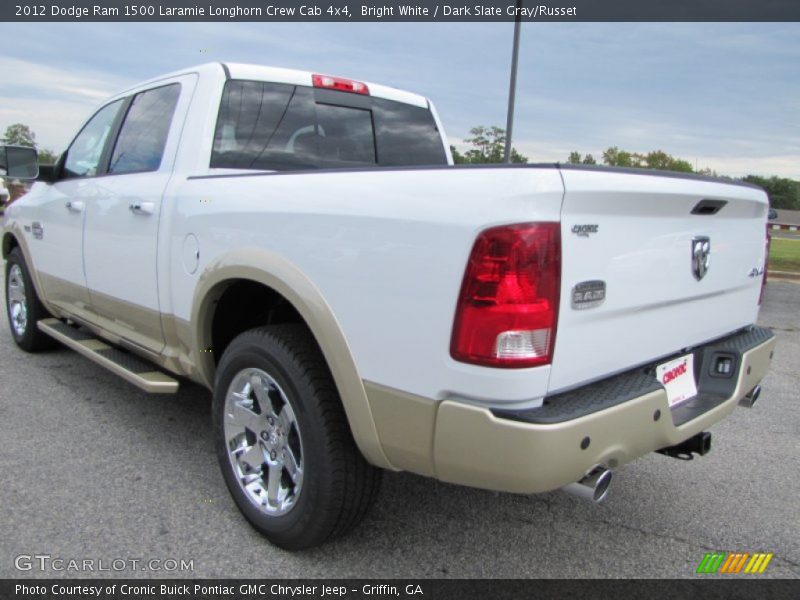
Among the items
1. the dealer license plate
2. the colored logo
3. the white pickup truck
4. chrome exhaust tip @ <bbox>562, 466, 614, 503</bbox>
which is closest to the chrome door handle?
the white pickup truck

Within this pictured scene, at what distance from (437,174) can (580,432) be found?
87cm

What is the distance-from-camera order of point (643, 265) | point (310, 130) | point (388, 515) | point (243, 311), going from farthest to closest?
point (310, 130) < point (243, 311) < point (388, 515) < point (643, 265)

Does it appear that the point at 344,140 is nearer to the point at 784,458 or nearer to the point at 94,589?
the point at 94,589

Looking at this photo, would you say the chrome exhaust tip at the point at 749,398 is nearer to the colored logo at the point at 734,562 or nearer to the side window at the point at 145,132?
the colored logo at the point at 734,562

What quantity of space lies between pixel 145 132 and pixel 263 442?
199cm

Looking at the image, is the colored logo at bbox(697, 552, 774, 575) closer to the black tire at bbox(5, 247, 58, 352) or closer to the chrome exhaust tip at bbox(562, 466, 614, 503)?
the chrome exhaust tip at bbox(562, 466, 614, 503)

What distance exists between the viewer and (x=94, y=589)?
2275 mm

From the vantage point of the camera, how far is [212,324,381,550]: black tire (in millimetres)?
2223

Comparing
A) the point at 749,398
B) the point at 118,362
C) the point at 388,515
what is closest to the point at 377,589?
the point at 388,515

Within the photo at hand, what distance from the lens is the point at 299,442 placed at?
7.86 feet

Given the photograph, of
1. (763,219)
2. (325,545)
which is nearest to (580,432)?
(325,545)

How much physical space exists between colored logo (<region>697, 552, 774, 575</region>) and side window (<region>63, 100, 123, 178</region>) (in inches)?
154

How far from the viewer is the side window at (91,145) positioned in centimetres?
400

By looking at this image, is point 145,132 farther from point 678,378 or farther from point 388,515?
point 678,378
